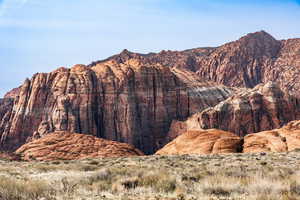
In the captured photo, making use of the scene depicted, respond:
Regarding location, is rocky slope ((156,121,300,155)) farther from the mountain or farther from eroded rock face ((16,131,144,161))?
the mountain

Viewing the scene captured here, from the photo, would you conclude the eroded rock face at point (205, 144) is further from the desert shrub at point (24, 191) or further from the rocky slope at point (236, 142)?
the desert shrub at point (24, 191)

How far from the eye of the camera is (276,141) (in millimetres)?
51188

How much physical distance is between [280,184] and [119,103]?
83.1 m

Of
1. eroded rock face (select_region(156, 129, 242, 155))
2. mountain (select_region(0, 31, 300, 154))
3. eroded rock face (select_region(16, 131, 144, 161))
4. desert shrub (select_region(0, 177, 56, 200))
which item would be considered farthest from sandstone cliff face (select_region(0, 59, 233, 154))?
desert shrub (select_region(0, 177, 56, 200))

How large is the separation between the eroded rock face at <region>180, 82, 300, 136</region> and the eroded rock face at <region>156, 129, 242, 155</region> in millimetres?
→ 26166

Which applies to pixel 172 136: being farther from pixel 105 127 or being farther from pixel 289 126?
pixel 289 126

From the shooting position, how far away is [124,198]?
1054cm

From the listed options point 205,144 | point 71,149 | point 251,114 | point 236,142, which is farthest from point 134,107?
point 236,142

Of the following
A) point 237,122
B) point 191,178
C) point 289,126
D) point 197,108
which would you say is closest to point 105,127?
point 197,108

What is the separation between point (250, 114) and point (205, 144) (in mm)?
35554

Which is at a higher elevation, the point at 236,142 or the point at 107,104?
the point at 107,104

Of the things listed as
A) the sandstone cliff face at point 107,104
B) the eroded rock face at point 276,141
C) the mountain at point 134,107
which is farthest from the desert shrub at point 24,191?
the sandstone cliff face at point 107,104

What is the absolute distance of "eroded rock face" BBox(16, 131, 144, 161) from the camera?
58947mm

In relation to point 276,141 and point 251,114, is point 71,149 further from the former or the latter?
point 251,114
